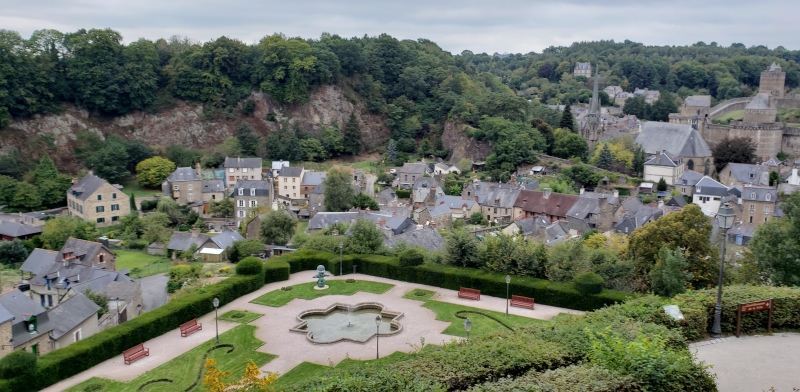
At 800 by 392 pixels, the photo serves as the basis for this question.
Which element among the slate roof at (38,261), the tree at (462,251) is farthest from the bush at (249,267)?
the slate roof at (38,261)

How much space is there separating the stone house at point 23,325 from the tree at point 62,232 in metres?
23.1

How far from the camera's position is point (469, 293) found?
23172mm

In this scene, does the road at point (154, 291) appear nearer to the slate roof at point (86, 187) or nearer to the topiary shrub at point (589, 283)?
the topiary shrub at point (589, 283)

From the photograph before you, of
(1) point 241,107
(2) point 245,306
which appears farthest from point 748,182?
(1) point 241,107

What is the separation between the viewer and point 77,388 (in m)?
16.4

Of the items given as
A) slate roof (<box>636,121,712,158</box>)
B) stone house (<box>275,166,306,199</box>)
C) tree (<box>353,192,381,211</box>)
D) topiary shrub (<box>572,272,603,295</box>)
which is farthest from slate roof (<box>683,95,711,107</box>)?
topiary shrub (<box>572,272,603,295</box>)

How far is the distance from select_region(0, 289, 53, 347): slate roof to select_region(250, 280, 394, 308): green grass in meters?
6.79

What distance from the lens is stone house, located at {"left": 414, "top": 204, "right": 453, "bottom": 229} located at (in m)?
46.6

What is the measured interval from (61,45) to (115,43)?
A: 549 centimetres

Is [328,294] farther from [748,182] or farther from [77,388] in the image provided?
[748,182]

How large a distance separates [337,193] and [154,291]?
2176 centimetres

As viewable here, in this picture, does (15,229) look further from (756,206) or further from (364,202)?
(756,206)

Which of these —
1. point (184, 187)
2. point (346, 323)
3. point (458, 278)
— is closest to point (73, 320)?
point (346, 323)

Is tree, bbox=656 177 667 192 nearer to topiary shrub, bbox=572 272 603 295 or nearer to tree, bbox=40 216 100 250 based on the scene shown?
topiary shrub, bbox=572 272 603 295
